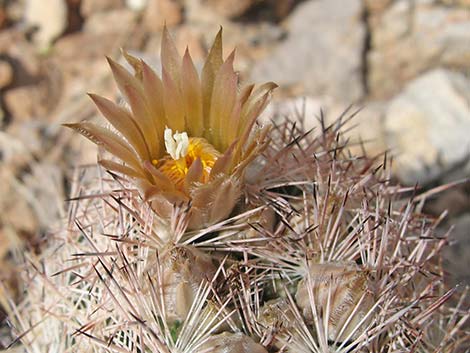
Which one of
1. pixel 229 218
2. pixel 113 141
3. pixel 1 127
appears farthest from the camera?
pixel 1 127

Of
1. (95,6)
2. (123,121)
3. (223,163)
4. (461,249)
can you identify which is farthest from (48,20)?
(223,163)

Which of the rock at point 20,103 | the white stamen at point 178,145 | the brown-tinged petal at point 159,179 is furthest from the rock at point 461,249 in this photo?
the rock at point 20,103

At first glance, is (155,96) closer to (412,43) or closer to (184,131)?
(184,131)

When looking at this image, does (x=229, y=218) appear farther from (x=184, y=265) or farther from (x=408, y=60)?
(x=408, y=60)

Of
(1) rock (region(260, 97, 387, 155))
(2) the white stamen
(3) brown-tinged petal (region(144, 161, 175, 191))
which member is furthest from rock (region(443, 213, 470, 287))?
(3) brown-tinged petal (region(144, 161, 175, 191))

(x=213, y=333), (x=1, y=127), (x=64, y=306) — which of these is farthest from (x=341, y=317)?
(x=1, y=127)

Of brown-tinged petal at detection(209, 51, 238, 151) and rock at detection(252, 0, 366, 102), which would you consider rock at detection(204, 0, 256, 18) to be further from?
brown-tinged petal at detection(209, 51, 238, 151)
